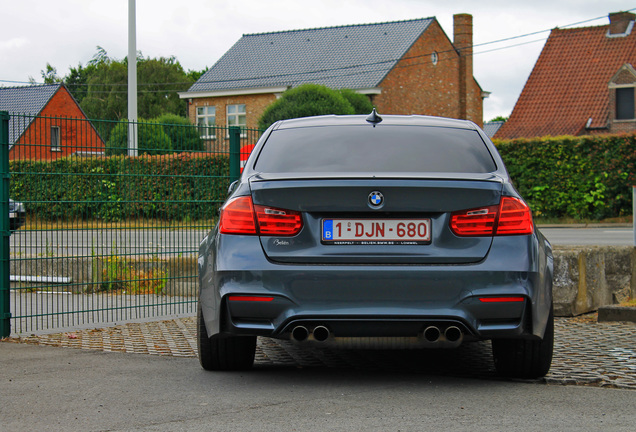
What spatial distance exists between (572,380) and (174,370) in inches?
98.7

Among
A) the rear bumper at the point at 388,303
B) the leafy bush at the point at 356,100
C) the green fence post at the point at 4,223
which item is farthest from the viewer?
the leafy bush at the point at 356,100

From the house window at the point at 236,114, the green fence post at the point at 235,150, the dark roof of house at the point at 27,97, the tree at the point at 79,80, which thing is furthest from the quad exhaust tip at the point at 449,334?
the tree at the point at 79,80

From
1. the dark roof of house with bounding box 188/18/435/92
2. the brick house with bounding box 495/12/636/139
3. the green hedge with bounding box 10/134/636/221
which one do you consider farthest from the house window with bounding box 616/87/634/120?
the green hedge with bounding box 10/134/636/221

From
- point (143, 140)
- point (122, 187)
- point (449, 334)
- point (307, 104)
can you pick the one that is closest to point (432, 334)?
point (449, 334)

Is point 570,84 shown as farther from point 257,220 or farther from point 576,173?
point 257,220

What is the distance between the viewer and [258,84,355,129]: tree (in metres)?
36.3

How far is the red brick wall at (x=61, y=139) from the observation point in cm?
729

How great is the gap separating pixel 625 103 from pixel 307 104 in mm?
15304

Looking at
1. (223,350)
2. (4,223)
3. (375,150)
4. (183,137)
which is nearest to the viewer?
(375,150)

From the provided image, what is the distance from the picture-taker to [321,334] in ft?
15.6

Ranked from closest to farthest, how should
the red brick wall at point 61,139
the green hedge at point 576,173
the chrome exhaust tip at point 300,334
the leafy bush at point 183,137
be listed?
the chrome exhaust tip at point 300,334 < the red brick wall at point 61,139 < the leafy bush at point 183,137 < the green hedge at point 576,173

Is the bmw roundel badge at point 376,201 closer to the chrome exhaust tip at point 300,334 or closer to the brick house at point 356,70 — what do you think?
the chrome exhaust tip at point 300,334

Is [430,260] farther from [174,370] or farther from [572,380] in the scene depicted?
[174,370]

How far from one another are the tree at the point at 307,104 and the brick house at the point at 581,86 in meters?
9.24
